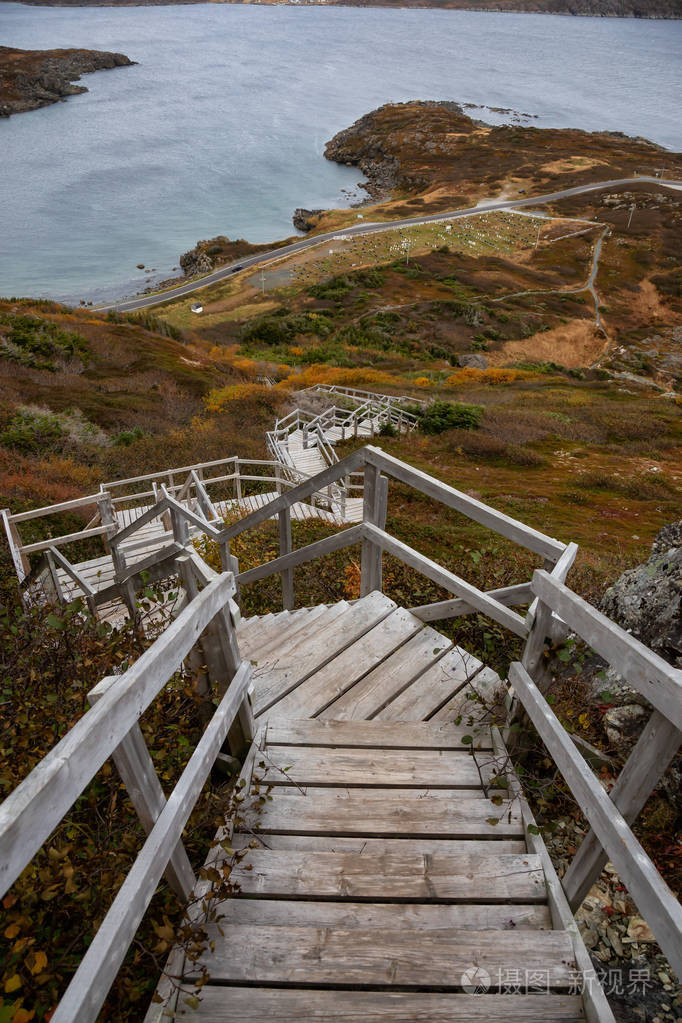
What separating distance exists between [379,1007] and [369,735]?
1.49 meters

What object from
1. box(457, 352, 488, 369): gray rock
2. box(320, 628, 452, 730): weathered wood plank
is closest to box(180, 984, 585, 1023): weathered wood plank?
box(320, 628, 452, 730): weathered wood plank

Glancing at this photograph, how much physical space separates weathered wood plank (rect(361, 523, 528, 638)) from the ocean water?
57.7 m

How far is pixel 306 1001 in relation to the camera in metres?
2.13

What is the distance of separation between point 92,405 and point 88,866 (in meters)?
20.1

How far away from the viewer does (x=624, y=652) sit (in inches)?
83.8

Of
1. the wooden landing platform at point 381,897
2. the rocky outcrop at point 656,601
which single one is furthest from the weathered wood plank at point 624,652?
the rocky outcrop at point 656,601

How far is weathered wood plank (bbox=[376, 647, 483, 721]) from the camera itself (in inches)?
150

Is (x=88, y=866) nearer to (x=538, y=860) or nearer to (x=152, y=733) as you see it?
(x=152, y=733)

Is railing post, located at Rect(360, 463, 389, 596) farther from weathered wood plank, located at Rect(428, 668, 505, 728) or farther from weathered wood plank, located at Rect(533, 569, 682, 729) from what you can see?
weathered wood plank, located at Rect(533, 569, 682, 729)

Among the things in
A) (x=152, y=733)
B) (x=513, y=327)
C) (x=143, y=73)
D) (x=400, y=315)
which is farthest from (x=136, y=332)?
(x=143, y=73)

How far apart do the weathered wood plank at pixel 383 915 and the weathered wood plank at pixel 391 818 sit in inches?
14.3

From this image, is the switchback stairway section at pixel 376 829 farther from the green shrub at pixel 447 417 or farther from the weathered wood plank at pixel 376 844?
the green shrub at pixel 447 417

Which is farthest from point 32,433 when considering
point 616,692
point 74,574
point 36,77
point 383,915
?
point 36,77

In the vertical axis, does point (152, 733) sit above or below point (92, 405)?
below
